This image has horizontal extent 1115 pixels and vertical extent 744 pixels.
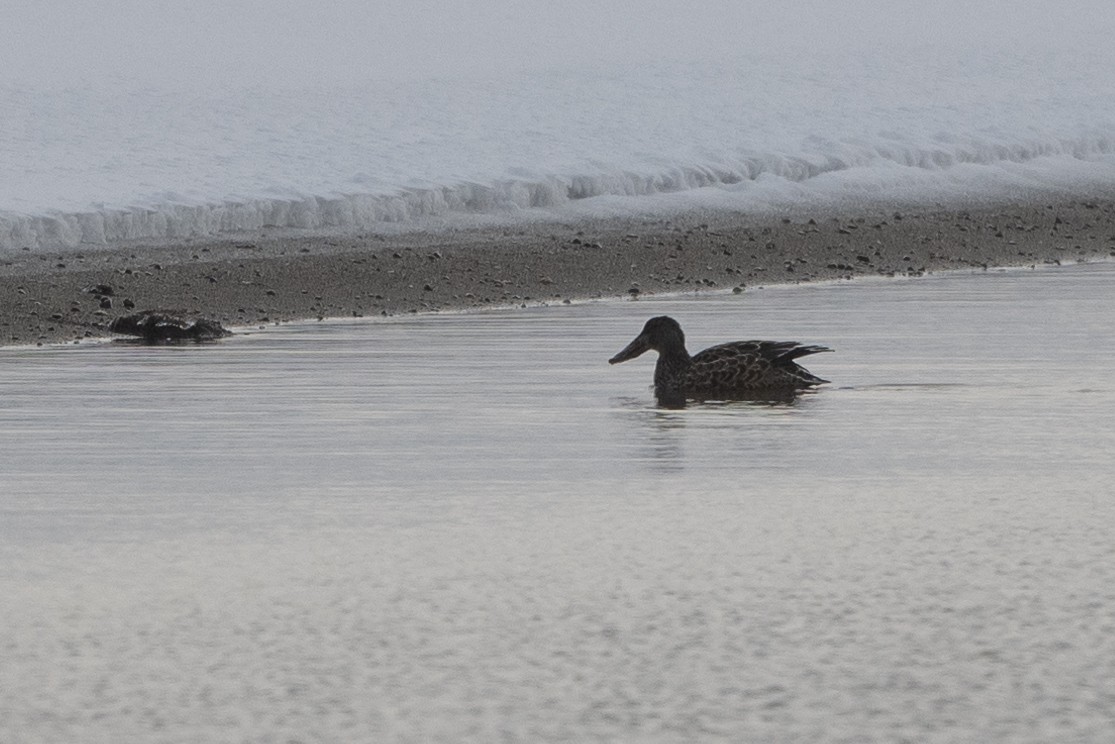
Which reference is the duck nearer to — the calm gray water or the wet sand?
the calm gray water

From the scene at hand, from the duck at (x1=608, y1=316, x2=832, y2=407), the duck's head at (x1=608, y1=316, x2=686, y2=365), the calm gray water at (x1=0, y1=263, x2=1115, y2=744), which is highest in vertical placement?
the duck's head at (x1=608, y1=316, x2=686, y2=365)

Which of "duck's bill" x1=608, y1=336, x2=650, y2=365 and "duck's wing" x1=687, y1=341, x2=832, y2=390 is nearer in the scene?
"duck's wing" x1=687, y1=341, x2=832, y2=390

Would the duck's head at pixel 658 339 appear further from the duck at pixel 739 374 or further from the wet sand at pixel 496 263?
the wet sand at pixel 496 263

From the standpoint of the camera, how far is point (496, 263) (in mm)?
18828

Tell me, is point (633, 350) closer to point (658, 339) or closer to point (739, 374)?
point (658, 339)

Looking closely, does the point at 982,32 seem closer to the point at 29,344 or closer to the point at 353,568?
the point at 29,344

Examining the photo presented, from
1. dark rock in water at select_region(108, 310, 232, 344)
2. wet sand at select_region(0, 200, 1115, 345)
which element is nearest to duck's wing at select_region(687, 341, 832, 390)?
dark rock in water at select_region(108, 310, 232, 344)

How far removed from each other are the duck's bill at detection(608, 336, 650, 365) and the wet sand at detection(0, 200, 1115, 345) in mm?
3455

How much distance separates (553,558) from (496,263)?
39.8 feet

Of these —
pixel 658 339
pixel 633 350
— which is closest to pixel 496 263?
pixel 633 350

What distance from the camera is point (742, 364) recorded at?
11094 mm

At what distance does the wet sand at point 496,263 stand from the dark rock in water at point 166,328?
0.21 meters

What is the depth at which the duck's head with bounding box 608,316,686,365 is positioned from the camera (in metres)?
11.6

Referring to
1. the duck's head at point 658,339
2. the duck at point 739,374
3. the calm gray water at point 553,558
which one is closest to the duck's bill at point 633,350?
the duck's head at point 658,339
